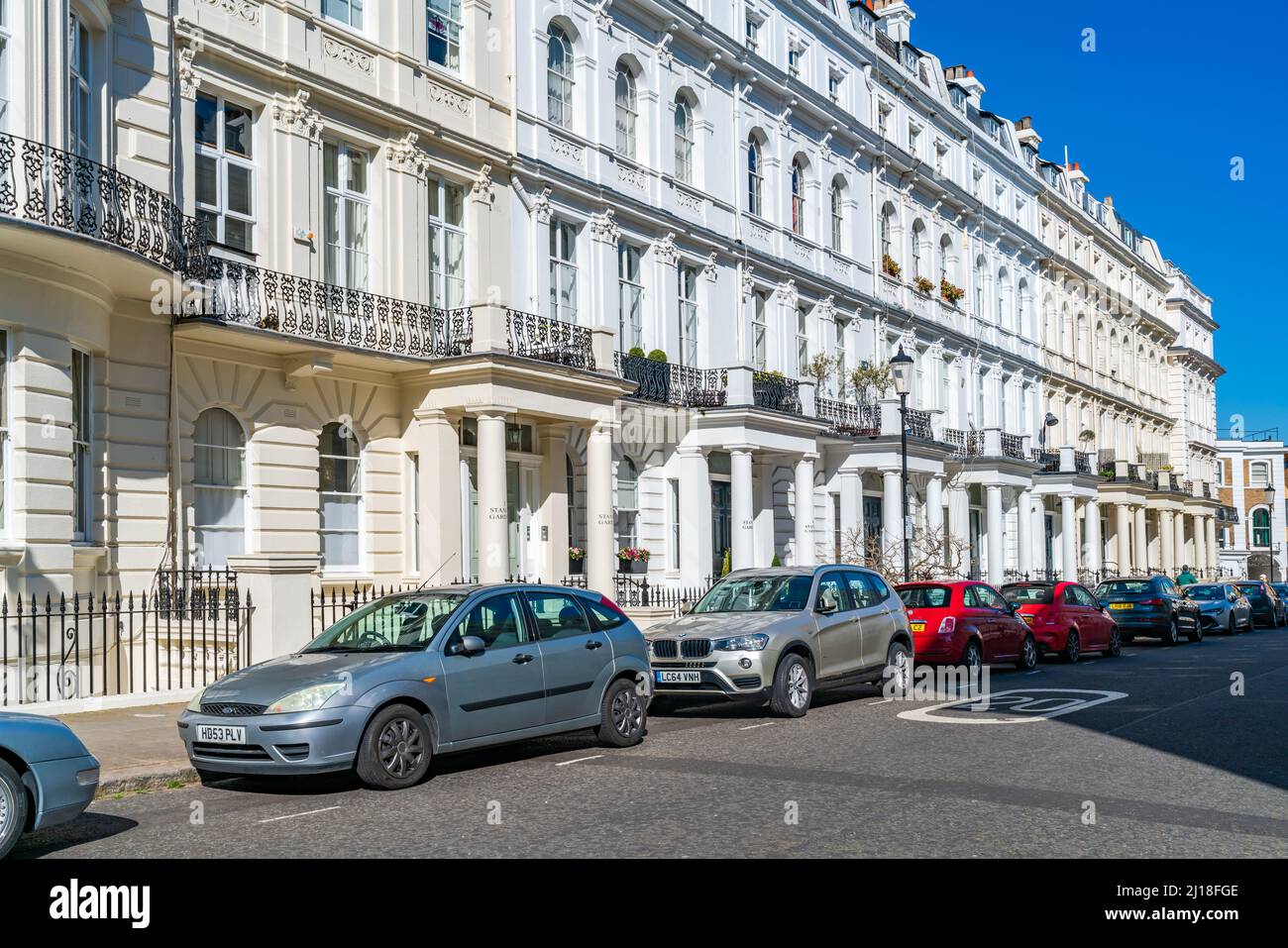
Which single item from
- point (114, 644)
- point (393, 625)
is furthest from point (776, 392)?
point (393, 625)

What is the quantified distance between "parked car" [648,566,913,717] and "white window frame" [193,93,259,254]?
29.5 feet

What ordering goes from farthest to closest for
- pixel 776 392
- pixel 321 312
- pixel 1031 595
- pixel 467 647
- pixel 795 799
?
1. pixel 776 392
2. pixel 1031 595
3. pixel 321 312
4. pixel 467 647
5. pixel 795 799

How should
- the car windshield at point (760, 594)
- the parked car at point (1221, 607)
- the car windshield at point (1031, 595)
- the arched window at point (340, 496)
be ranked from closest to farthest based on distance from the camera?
the car windshield at point (760, 594) → the arched window at point (340, 496) → the car windshield at point (1031, 595) → the parked car at point (1221, 607)

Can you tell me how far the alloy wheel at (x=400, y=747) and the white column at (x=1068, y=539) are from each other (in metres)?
42.1

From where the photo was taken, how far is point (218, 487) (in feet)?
62.2

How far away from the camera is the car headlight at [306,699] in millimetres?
9773

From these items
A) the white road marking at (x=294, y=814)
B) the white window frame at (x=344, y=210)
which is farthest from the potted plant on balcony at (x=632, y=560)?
the white road marking at (x=294, y=814)

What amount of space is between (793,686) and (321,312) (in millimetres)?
9719

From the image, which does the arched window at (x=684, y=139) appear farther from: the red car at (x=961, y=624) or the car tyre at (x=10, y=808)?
the car tyre at (x=10, y=808)

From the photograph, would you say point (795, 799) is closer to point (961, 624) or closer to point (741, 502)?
point (961, 624)

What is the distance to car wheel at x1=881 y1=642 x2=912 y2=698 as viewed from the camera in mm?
16562

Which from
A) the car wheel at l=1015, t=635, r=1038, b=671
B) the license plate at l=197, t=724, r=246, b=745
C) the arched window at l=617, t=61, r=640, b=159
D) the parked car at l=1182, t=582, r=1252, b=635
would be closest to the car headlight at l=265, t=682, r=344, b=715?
the license plate at l=197, t=724, r=246, b=745
